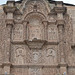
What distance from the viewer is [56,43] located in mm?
14711

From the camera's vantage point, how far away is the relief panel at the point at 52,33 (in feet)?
48.7

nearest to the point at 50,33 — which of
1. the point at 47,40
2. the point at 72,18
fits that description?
the point at 47,40

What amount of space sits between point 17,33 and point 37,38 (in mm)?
1134

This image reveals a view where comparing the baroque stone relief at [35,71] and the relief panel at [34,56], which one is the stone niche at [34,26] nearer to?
the relief panel at [34,56]

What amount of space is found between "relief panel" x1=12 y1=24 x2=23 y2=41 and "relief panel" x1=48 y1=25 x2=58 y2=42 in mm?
1560

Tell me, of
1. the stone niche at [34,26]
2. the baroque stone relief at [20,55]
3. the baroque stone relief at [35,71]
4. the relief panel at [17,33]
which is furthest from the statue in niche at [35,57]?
the relief panel at [17,33]

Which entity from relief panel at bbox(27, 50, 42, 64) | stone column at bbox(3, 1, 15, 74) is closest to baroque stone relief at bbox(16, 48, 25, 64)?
relief panel at bbox(27, 50, 42, 64)

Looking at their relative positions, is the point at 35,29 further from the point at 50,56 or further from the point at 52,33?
the point at 50,56

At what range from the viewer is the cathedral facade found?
14102mm

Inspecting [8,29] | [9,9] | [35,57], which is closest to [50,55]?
[35,57]

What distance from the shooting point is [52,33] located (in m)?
15.0

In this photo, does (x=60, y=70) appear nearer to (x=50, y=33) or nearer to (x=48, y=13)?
(x=50, y=33)

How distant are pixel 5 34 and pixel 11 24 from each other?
0.64 m

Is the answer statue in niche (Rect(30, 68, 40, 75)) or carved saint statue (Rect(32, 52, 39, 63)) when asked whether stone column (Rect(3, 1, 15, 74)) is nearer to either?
statue in niche (Rect(30, 68, 40, 75))
